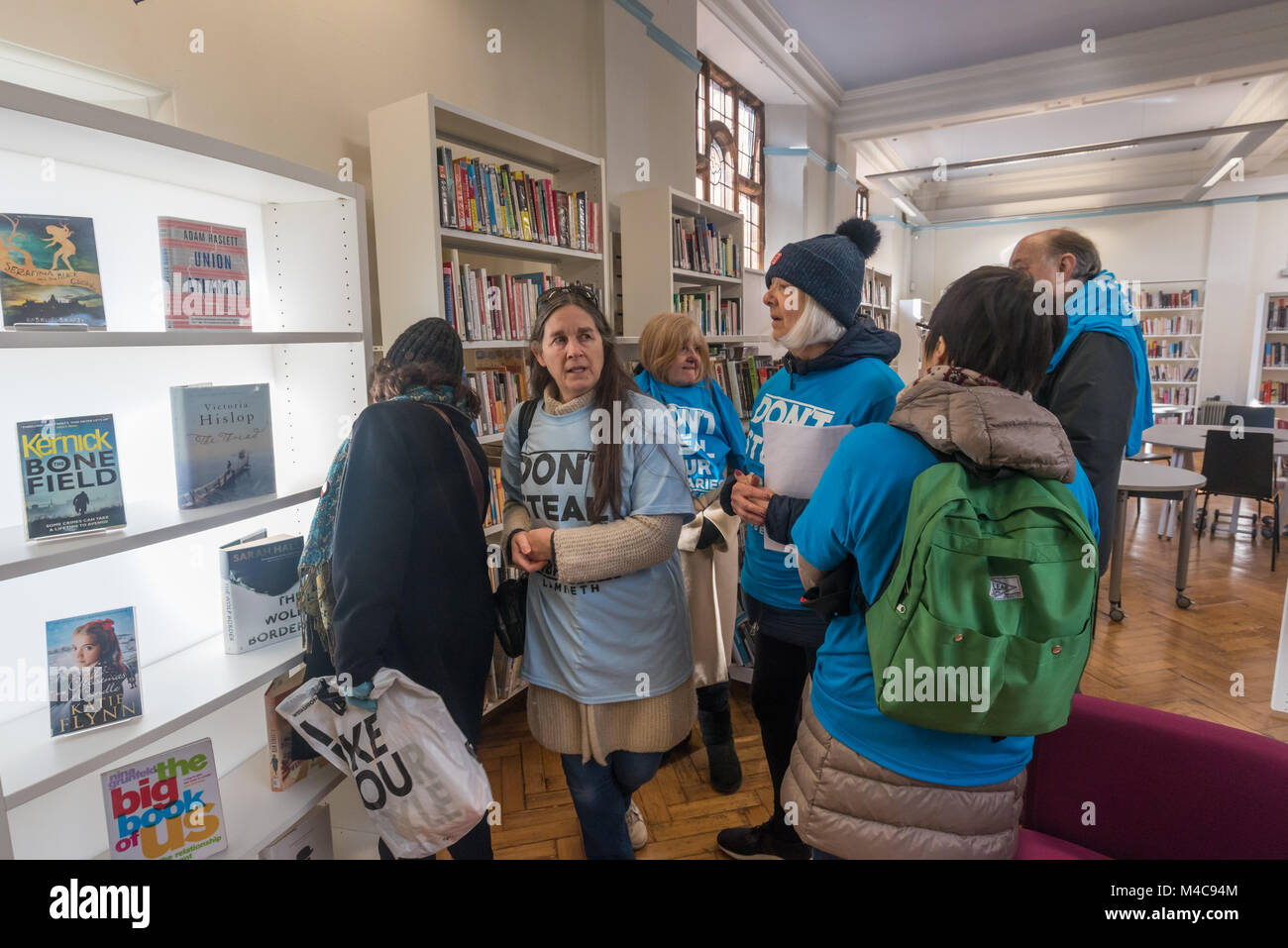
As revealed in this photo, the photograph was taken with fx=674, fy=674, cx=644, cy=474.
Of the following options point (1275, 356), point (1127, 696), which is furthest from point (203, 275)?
point (1275, 356)

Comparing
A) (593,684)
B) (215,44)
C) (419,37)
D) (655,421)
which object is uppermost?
(419,37)

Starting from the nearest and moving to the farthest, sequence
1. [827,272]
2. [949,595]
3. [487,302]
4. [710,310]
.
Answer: [949,595] → [827,272] → [487,302] → [710,310]

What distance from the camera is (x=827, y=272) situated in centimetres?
162

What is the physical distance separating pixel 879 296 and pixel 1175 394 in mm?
5474

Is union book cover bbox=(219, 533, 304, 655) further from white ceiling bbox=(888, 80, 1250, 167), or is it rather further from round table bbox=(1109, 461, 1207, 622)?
white ceiling bbox=(888, 80, 1250, 167)

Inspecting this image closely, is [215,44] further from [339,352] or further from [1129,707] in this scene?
[1129,707]

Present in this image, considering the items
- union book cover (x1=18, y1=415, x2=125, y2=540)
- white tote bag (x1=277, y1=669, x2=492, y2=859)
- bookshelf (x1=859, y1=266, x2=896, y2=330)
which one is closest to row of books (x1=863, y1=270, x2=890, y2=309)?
bookshelf (x1=859, y1=266, x2=896, y2=330)

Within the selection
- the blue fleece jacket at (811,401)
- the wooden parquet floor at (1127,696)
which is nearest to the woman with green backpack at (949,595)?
the blue fleece jacket at (811,401)

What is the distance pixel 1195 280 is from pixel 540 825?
12.8 m

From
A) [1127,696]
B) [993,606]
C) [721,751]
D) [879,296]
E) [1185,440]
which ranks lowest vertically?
[1127,696]

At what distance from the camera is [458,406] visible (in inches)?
64.4

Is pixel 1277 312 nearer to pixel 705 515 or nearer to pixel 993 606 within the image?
pixel 705 515

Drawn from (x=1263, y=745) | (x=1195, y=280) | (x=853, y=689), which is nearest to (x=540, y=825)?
(x=853, y=689)
